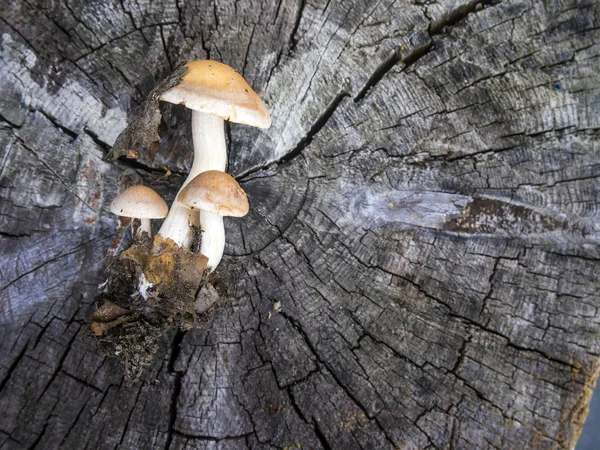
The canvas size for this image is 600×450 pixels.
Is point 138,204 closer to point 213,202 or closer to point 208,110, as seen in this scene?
point 213,202

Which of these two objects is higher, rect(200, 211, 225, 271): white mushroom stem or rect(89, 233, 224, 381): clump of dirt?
rect(200, 211, 225, 271): white mushroom stem

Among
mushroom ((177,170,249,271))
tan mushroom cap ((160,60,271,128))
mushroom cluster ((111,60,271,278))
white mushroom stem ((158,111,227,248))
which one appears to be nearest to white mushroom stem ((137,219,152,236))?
mushroom cluster ((111,60,271,278))

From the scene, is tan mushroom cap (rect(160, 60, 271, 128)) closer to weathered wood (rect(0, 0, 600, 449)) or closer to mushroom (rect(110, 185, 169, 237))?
weathered wood (rect(0, 0, 600, 449))

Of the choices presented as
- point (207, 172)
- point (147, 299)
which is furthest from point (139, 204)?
point (147, 299)

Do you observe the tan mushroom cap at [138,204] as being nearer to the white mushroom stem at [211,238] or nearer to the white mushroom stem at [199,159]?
the white mushroom stem at [199,159]

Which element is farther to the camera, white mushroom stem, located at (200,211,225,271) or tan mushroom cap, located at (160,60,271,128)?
white mushroom stem, located at (200,211,225,271)

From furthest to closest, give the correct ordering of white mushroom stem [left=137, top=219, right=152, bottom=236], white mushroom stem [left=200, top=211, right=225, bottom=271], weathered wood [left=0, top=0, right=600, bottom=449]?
white mushroom stem [left=137, top=219, right=152, bottom=236]
white mushroom stem [left=200, top=211, right=225, bottom=271]
weathered wood [left=0, top=0, right=600, bottom=449]

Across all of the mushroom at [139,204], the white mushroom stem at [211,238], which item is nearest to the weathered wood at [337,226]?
the white mushroom stem at [211,238]
